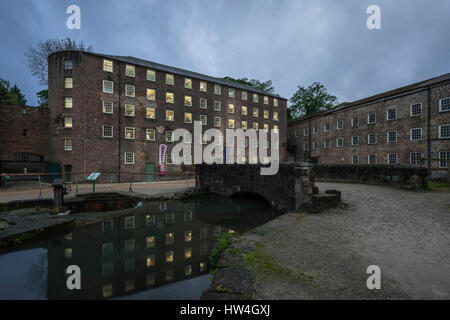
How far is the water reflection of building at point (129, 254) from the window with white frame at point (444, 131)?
88.5 feet

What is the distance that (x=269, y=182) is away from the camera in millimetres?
11328

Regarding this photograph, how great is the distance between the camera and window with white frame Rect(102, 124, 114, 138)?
22.6 m

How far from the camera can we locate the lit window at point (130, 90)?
24328mm

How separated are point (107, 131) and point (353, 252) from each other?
25.4 metres

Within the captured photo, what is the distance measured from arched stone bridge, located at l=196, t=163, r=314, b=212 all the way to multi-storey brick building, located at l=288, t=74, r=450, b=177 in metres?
13.5

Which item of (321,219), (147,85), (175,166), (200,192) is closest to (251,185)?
(200,192)

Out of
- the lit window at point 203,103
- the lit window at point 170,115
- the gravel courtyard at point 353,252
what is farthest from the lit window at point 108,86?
the gravel courtyard at point 353,252

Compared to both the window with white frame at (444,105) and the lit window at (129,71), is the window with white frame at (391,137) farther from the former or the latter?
the lit window at (129,71)

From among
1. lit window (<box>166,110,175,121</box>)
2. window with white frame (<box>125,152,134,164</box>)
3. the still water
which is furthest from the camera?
lit window (<box>166,110,175,121</box>)

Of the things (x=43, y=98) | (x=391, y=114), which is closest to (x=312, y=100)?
(x=391, y=114)

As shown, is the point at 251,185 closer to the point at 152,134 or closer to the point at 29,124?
the point at 152,134

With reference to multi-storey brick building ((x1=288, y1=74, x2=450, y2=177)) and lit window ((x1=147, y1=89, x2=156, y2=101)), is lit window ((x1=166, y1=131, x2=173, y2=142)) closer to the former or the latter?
lit window ((x1=147, y1=89, x2=156, y2=101))

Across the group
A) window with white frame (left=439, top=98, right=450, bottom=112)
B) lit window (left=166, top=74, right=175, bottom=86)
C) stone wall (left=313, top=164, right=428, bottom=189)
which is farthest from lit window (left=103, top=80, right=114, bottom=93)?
window with white frame (left=439, top=98, right=450, bottom=112)

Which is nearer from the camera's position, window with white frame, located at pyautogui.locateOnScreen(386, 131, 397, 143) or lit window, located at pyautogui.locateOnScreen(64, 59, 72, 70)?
lit window, located at pyautogui.locateOnScreen(64, 59, 72, 70)
